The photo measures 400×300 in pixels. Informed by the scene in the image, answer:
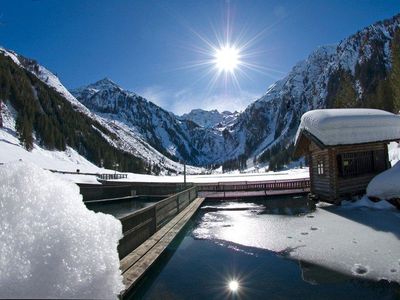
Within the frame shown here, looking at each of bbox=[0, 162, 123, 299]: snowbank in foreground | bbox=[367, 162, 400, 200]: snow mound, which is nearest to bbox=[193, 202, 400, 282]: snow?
bbox=[367, 162, 400, 200]: snow mound

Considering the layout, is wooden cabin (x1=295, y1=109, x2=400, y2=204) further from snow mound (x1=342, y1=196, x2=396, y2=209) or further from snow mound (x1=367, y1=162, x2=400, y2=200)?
snow mound (x1=367, y1=162, x2=400, y2=200)

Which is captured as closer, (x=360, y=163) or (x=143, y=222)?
(x=143, y=222)

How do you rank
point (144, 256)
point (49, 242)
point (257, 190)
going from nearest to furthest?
point (49, 242)
point (144, 256)
point (257, 190)

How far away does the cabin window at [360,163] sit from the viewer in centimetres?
2191

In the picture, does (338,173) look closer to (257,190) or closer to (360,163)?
(360,163)

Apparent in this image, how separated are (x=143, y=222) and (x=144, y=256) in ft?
5.48

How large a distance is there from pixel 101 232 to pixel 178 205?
1410cm

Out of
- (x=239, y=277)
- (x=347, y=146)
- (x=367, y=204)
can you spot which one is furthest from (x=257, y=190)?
(x=239, y=277)

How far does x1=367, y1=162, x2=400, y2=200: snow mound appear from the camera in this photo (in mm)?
17328

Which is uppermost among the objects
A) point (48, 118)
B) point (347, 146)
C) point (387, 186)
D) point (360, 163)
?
point (48, 118)

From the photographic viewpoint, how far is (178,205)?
739 inches

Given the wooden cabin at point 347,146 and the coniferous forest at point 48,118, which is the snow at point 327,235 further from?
the coniferous forest at point 48,118

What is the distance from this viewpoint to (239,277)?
8.57 metres

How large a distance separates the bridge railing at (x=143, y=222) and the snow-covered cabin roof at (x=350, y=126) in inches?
419
